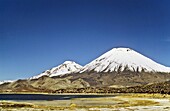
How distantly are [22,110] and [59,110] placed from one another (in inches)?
221

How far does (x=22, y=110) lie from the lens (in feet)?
173

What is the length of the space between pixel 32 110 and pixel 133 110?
15.3m

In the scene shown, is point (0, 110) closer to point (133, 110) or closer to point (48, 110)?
point (48, 110)

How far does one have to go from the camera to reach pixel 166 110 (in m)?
52.1

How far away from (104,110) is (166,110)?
30.4 ft

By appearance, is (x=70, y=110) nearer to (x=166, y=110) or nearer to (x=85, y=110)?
(x=85, y=110)

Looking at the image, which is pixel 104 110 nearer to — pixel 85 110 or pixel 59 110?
pixel 85 110

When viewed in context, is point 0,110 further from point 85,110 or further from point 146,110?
point 146,110

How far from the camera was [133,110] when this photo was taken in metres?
53.0

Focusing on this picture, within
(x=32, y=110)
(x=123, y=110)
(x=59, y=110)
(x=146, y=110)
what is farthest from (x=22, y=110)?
(x=146, y=110)

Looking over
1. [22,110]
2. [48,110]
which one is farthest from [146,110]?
[22,110]

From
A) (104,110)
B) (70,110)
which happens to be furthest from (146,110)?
(70,110)

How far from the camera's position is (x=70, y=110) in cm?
5266

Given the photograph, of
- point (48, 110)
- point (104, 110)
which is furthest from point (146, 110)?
point (48, 110)
